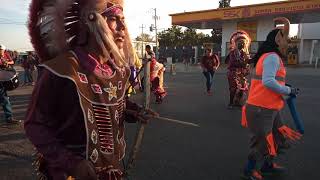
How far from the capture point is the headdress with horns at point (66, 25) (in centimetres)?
198

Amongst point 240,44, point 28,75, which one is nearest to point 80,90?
point 240,44

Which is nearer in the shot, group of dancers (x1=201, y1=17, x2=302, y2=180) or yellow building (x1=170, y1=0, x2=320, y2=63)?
group of dancers (x1=201, y1=17, x2=302, y2=180)

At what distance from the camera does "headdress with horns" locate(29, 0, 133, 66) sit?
6.49ft

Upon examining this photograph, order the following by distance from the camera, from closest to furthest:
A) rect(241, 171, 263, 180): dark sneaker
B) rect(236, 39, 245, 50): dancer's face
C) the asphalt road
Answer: rect(241, 171, 263, 180): dark sneaker
the asphalt road
rect(236, 39, 245, 50): dancer's face

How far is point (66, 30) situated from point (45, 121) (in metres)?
0.48

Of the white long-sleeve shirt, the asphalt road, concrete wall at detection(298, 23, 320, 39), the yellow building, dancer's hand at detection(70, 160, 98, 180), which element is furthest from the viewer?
concrete wall at detection(298, 23, 320, 39)

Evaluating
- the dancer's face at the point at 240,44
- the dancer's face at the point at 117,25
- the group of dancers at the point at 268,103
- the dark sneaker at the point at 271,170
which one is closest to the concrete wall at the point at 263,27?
the dancer's face at the point at 240,44

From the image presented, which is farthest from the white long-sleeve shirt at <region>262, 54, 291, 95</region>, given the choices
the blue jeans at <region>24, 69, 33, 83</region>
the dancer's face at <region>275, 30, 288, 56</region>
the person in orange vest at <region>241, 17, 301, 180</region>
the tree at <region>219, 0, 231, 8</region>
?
the tree at <region>219, 0, 231, 8</region>

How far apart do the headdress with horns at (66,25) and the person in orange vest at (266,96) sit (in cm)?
271

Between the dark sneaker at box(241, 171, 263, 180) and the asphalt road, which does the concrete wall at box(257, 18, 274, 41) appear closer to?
the asphalt road

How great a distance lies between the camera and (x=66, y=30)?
2.02 metres

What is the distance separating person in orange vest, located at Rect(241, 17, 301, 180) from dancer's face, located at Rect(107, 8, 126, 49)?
8.60 ft

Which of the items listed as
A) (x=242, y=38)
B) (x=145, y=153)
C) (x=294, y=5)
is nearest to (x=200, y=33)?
(x=294, y=5)

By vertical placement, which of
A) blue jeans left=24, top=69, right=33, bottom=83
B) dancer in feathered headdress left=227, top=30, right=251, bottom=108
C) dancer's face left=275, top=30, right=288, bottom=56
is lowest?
blue jeans left=24, top=69, right=33, bottom=83
